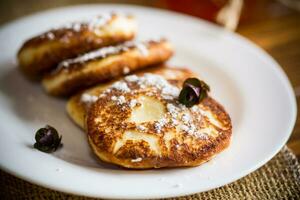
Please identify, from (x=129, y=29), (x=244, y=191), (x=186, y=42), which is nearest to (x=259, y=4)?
(x=186, y=42)

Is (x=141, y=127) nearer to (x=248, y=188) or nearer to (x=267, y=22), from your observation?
(x=248, y=188)

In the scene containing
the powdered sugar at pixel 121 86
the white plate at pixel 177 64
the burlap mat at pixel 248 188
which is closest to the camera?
the white plate at pixel 177 64

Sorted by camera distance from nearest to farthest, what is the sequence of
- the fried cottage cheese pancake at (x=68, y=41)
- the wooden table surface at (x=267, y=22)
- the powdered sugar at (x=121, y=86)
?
the powdered sugar at (x=121, y=86) < the fried cottage cheese pancake at (x=68, y=41) < the wooden table surface at (x=267, y=22)

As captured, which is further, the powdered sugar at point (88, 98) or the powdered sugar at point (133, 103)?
the powdered sugar at point (88, 98)

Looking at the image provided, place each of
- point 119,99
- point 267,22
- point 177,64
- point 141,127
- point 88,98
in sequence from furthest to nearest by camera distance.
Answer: point 267,22 < point 177,64 < point 88,98 < point 119,99 < point 141,127

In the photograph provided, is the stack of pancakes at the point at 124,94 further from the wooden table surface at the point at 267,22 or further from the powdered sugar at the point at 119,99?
the wooden table surface at the point at 267,22

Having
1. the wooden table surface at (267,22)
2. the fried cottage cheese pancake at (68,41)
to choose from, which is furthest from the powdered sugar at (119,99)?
the wooden table surface at (267,22)

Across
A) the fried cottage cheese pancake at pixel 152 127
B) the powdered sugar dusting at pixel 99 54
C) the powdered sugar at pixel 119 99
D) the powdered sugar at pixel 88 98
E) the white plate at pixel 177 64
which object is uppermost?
the powdered sugar dusting at pixel 99 54

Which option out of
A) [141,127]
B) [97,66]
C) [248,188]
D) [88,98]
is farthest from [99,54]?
[248,188]
